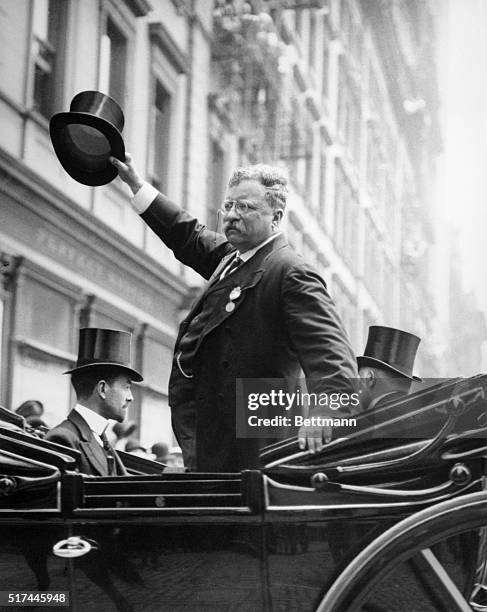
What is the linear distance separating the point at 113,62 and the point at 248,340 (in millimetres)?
3901

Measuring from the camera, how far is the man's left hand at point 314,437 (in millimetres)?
2014

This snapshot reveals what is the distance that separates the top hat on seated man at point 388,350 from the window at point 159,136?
3433 millimetres

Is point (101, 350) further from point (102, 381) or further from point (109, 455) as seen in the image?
point (109, 455)

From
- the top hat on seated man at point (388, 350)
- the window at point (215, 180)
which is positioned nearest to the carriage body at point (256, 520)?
the top hat on seated man at point (388, 350)

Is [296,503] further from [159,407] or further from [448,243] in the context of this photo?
[159,407]

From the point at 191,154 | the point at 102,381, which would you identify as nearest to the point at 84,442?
the point at 102,381

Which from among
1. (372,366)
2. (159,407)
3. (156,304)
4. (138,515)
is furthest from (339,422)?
(156,304)

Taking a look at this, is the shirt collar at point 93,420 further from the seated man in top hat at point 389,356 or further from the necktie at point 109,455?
the seated man in top hat at point 389,356

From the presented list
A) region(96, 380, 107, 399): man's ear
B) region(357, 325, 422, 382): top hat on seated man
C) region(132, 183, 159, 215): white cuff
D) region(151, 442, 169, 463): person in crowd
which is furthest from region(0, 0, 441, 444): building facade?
region(96, 380, 107, 399): man's ear

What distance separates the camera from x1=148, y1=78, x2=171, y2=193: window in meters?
6.29

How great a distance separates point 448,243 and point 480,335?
604mm

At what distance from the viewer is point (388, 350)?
283 cm

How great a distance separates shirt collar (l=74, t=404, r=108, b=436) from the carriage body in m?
0.65

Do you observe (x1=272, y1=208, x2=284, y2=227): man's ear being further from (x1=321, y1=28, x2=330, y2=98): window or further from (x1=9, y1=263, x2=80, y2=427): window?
(x1=321, y1=28, x2=330, y2=98): window
